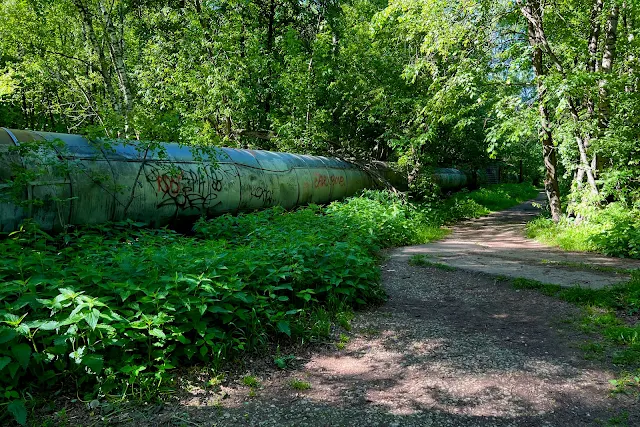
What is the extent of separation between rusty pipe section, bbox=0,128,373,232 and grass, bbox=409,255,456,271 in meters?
3.82

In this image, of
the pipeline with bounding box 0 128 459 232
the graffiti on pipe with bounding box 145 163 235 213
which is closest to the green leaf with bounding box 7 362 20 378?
the pipeline with bounding box 0 128 459 232

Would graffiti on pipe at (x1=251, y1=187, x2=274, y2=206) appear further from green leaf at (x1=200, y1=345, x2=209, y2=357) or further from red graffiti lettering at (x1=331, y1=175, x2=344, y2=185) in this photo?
green leaf at (x1=200, y1=345, x2=209, y2=357)

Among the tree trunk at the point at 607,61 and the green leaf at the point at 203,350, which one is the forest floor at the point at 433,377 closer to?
the green leaf at the point at 203,350

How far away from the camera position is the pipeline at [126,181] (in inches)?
212

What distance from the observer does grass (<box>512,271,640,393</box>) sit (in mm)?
3518

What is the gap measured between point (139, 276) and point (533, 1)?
446 inches

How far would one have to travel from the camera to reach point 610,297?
16.8ft

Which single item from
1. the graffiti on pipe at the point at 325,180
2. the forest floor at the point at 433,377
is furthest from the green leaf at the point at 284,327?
the graffiti on pipe at the point at 325,180

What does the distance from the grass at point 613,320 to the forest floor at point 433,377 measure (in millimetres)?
129

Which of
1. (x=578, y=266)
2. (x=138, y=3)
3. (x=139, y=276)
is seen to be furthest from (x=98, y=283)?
(x=138, y=3)

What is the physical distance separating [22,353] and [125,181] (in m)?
4.59

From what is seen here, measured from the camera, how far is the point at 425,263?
7.41 meters

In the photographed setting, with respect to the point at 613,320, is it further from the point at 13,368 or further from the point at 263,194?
the point at 263,194

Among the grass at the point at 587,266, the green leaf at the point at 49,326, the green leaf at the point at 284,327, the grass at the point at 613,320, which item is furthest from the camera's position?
the grass at the point at 587,266
